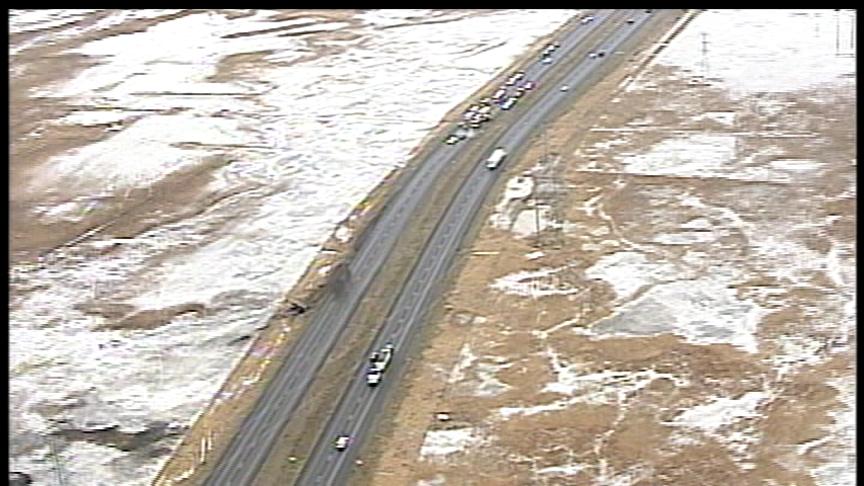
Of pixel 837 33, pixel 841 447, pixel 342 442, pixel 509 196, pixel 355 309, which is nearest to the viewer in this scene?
pixel 841 447

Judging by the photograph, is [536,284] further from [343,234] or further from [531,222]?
[343,234]

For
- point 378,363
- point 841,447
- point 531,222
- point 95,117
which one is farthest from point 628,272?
point 95,117

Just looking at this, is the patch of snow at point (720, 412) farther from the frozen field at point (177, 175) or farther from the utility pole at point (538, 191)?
the frozen field at point (177, 175)

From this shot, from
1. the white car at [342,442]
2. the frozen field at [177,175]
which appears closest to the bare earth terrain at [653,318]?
the white car at [342,442]

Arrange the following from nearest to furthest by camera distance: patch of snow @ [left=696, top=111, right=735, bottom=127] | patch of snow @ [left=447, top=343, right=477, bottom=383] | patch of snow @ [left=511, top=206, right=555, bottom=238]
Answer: patch of snow @ [left=447, top=343, right=477, bottom=383]
patch of snow @ [left=511, top=206, right=555, bottom=238]
patch of snow @ [left=696, top=111, right=735, bottom=127]

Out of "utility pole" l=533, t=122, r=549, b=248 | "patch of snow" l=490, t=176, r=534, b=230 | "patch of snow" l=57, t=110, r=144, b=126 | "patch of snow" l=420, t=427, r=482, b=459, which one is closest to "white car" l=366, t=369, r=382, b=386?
"patch of snow" l=420, t=427, r=482, b=459

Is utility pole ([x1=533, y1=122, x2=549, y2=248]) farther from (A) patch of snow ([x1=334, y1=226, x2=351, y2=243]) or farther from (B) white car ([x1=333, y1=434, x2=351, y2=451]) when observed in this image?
(B) white car ([x1=333, y1=434, x2=351, y2=451])
